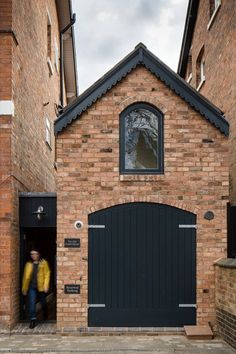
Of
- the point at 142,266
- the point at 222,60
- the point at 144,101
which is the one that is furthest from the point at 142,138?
the point at 222,60

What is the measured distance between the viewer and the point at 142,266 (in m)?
11.6

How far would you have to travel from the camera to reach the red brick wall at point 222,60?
47.1ft

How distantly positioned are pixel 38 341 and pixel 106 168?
145 inches

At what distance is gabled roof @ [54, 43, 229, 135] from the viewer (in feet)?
38.3

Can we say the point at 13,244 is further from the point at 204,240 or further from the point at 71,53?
the point at 71,53

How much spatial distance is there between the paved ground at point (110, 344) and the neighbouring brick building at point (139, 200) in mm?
472

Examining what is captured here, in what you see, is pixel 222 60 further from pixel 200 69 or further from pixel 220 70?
pixel 200 69

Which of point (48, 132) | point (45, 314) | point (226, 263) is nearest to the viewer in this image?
point (226, 263)

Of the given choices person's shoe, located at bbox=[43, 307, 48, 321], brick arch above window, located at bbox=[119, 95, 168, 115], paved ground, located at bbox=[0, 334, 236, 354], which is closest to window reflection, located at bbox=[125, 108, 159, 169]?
brick arch above window, located at bbox=[119, 95, 168, 115]

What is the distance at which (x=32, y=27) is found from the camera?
14531mm

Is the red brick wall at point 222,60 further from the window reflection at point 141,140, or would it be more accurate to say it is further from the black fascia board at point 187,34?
the window reflection at point 141,140

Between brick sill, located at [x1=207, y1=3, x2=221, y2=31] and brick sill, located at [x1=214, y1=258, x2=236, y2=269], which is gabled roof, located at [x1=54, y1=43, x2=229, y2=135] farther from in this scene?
brick sill, located at [x1=207, y1=3, x2=221, y2=31]

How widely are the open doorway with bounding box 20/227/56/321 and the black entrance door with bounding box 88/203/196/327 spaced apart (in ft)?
5.89

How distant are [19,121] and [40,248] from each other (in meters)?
3.63
